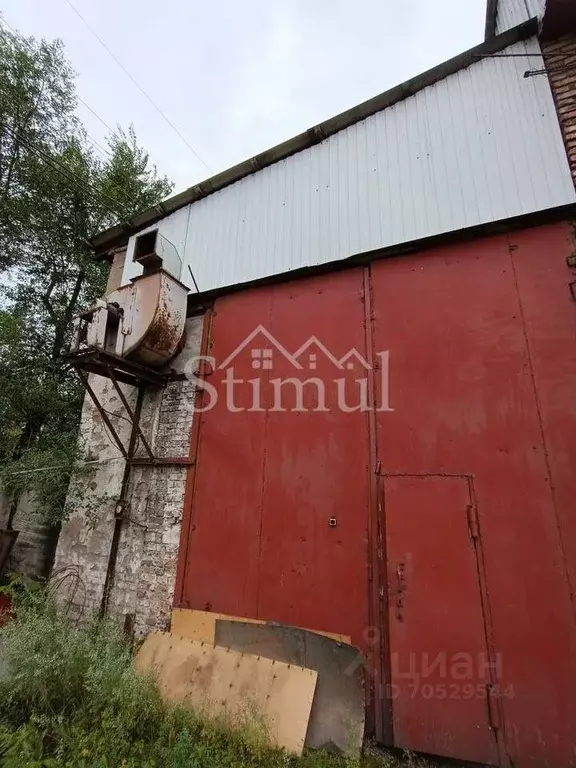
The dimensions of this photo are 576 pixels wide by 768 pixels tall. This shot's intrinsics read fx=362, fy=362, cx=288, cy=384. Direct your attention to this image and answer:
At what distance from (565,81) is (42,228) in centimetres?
962

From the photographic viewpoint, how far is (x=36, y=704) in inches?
114

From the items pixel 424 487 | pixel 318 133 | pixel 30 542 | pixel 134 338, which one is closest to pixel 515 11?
pixel 318 133

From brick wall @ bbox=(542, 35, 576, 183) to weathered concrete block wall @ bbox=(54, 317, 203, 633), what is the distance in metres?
4.39

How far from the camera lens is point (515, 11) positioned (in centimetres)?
442

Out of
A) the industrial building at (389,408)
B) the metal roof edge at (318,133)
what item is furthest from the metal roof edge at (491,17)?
the metal roof edge at (318,133)

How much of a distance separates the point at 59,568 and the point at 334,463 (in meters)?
3.92

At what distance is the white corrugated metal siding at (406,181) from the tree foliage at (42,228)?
178 inches

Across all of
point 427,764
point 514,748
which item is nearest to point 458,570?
point 514,748

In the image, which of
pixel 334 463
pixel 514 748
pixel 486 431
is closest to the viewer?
pixel 514 748

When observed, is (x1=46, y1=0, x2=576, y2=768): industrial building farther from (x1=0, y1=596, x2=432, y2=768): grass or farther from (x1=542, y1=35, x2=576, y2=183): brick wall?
(x1=0, y1=596, x2=432, y2=768): grass

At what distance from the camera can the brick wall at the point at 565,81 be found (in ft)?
11.3

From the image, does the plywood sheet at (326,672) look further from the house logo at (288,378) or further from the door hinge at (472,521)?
the house logo at (288,378)

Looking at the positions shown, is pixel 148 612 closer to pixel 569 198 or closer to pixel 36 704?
pixel 36 704

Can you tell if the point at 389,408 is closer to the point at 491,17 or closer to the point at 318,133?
the point at 318,133
